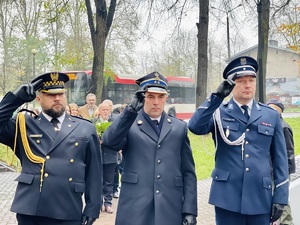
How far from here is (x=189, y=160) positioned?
3199 mm

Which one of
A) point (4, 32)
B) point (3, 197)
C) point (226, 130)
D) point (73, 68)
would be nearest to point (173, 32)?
point (3, 197)

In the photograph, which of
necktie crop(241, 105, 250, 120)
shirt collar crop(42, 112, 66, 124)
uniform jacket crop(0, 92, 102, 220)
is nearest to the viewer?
uniform jacket crop(0, 92, 102, 220)

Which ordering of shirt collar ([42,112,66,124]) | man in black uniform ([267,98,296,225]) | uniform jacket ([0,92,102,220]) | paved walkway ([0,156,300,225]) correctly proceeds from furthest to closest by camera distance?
1. paved walkway ([0,156,300,225])
2. man in black uniform ([267,98,296,225])
3. shirt collar ([42,112,66,124])
4. uniform jacket ([0,92,102,220])

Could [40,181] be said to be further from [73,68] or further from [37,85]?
[73,68]

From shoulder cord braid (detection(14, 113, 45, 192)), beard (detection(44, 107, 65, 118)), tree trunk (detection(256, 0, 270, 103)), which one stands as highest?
tree trunk (detection(256, 0, 270, 103))

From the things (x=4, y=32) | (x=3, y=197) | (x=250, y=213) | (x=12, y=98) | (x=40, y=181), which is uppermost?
(x=4, y=32)

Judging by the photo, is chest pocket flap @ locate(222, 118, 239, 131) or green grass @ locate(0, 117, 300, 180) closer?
chest pocket flap @ locate(222, 118, 239, 131)

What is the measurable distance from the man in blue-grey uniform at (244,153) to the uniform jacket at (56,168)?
2.95 ft

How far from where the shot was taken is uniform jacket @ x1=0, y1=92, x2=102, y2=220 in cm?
291

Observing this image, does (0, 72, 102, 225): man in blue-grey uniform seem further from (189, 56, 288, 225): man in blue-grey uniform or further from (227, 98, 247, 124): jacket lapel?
(227, 98, 247, 124): jacket lapel

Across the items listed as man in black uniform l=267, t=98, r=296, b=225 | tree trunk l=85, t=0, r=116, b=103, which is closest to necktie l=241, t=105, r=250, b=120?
man in black uniform l=267, t=98, r=296, b=225

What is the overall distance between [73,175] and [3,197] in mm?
5016

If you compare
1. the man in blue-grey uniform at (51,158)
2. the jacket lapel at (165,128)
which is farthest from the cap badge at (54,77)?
the jacket lapel at (165,128)

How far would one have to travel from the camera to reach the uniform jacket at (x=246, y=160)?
3.18 meters
